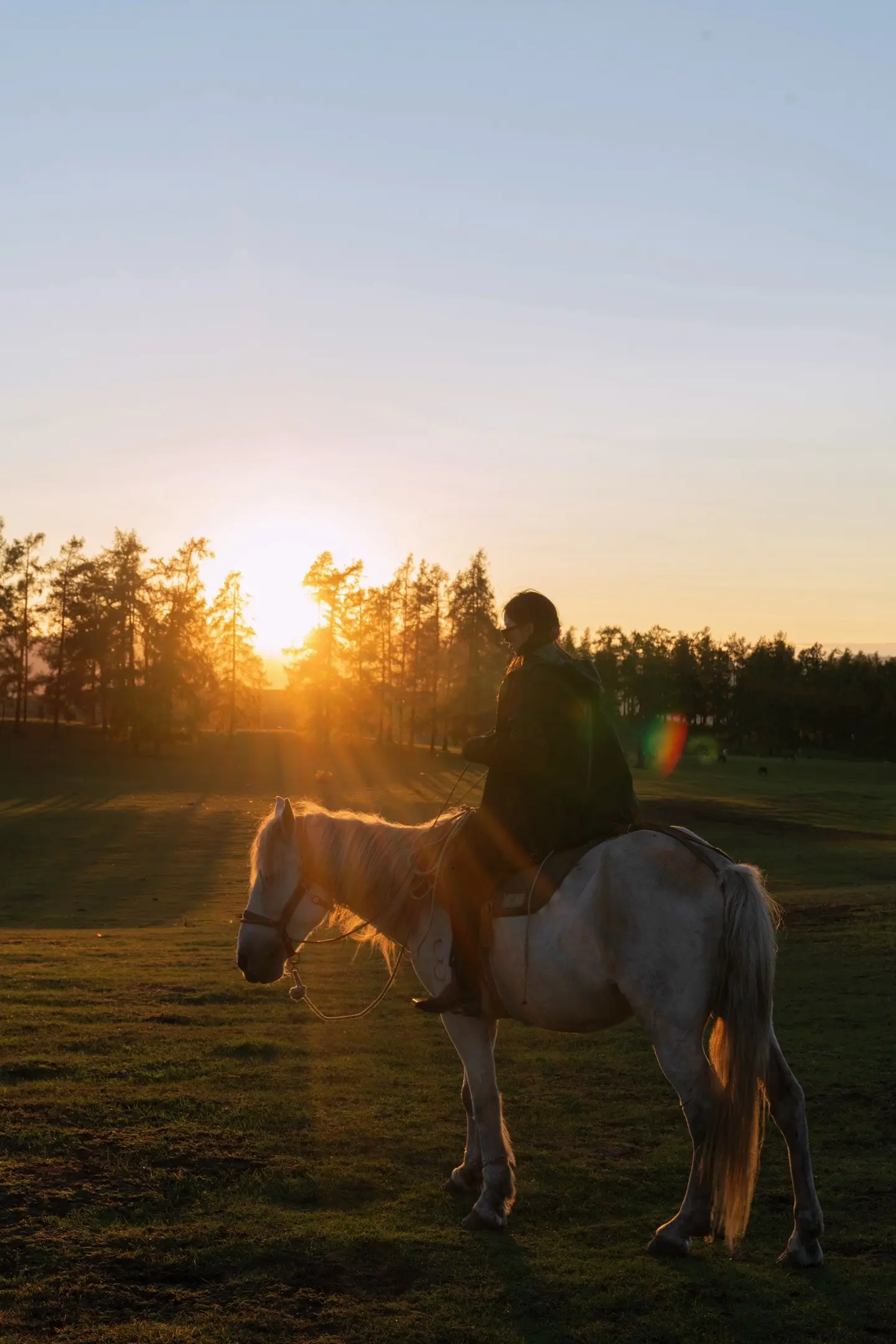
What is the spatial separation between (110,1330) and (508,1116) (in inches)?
162

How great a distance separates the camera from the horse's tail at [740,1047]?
224 inches

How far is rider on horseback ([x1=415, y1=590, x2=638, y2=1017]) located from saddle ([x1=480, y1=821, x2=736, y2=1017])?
0.14 feet

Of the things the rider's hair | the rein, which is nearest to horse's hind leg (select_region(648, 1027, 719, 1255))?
the rein

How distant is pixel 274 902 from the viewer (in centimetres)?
718

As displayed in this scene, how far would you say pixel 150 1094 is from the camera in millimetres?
8438

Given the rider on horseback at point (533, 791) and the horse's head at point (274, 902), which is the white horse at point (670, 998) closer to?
the rider on horseback at point (533, 791)

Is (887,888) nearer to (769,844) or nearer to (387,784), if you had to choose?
(769,844)

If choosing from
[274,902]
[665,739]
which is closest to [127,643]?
[665,739]

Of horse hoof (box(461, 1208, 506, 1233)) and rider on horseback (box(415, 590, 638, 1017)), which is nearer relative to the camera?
horse hoof (box(461, 1208, 506, 1233))

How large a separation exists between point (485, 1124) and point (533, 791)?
1.96 meters

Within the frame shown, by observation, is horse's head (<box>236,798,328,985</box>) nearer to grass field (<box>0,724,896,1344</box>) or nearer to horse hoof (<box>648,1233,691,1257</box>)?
grass field (<box>0,724,896,1344</box>)

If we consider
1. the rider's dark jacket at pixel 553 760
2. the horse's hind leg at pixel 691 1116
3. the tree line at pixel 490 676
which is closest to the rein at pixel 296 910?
the rider's dark jacket at pixel 553 760

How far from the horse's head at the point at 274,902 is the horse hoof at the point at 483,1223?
1.92m

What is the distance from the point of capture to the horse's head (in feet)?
23.4
